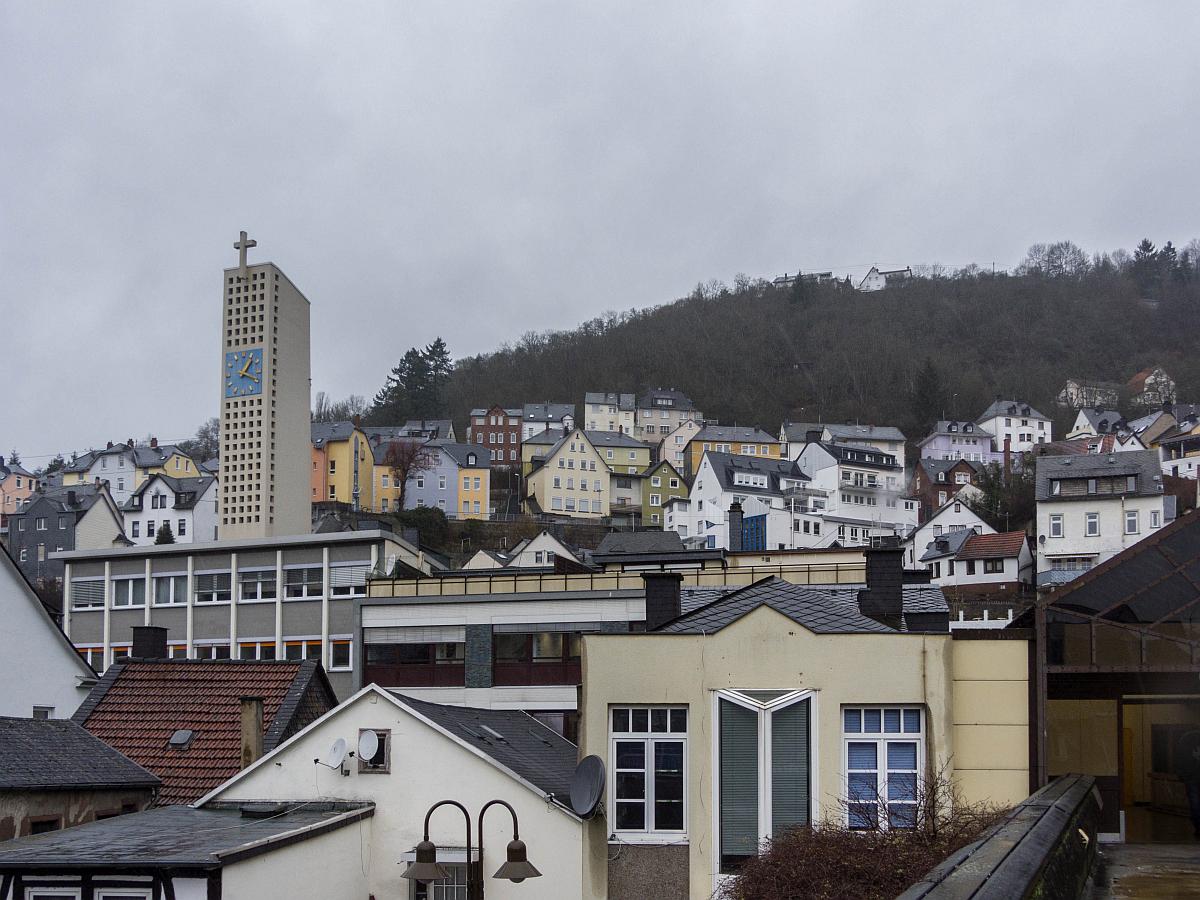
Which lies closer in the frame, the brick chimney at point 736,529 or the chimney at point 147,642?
the chimney at point 147,642

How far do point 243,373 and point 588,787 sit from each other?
42.9 m

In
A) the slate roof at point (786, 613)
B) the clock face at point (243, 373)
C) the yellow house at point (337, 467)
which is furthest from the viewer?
the yellow house at point (337, 467)

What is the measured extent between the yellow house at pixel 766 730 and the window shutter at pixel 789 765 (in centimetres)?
1

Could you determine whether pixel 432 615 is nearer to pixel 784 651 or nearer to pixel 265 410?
pixel 265 410

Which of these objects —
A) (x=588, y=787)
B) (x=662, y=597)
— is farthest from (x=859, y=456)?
(x=588, y=787)

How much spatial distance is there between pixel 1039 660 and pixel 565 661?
2426cm

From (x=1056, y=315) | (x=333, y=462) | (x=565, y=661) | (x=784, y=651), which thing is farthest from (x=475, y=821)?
(x=1056, y=315)

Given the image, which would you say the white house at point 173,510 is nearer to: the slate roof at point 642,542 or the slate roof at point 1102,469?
the slate roof at point 642,542

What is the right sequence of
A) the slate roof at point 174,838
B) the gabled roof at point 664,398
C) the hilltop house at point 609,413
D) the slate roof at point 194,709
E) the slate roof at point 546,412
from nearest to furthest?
the slate roof at point 174,838 → the slate roof at point 194,709 → the slate roof at point 546,412 → the hilltop house at point 609,413 → the gabled roof at point 664,398

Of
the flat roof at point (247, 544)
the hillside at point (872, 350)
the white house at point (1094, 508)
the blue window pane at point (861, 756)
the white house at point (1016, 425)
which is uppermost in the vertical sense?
the hillside at point (872, 350)

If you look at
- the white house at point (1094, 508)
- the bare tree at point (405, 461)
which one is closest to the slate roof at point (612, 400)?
the bare tree at point (405, 461)

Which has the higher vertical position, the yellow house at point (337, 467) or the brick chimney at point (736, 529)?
the yellow house at point (337, 467)

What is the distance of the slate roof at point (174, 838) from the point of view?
18141mm

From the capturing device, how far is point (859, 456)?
12950 centimetres
